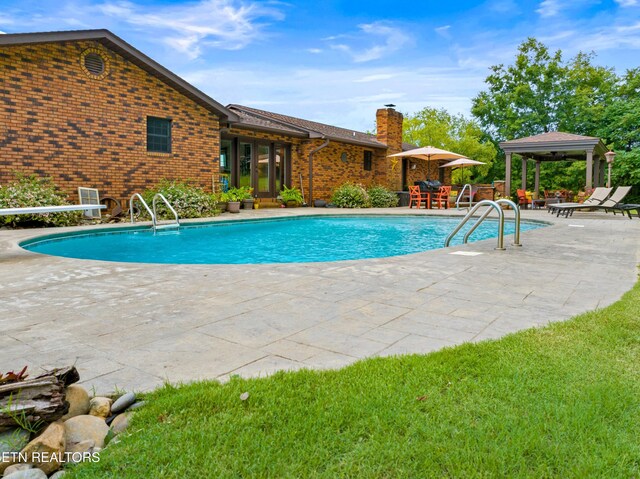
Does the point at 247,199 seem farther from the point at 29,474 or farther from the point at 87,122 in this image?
the point at 29,474

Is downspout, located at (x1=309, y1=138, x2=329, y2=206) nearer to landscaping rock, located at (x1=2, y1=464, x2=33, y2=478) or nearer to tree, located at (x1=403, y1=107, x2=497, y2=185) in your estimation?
tree, located at (x1=403, y1=107, x2=497, y2=185)

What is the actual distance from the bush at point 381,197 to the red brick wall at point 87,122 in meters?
7.93

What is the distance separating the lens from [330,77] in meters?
28.8

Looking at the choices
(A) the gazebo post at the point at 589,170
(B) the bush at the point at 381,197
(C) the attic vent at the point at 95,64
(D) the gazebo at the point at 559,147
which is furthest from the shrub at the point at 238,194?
(A) the gazebo post at the point at 589,170

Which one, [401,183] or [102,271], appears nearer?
[102,271]

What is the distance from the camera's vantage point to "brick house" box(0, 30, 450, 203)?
9.84m

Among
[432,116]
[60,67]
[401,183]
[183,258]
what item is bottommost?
[183,258]

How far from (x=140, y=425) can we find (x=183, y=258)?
5531 mm

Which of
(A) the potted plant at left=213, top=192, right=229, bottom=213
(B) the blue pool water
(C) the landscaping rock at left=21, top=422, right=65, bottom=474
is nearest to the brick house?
(A) the potted plant at left=213, top=192, right=229, bottom=213

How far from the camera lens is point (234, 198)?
14.3m

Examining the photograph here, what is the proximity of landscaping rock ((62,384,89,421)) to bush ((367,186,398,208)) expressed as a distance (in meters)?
17.3

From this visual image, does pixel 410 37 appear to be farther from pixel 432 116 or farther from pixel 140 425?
pixel 140 425

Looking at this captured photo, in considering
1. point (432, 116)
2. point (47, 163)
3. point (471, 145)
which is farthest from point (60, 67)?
point (432, 116)

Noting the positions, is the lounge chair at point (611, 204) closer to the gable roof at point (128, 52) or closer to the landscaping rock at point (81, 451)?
the gable roof at point (128, 52)
